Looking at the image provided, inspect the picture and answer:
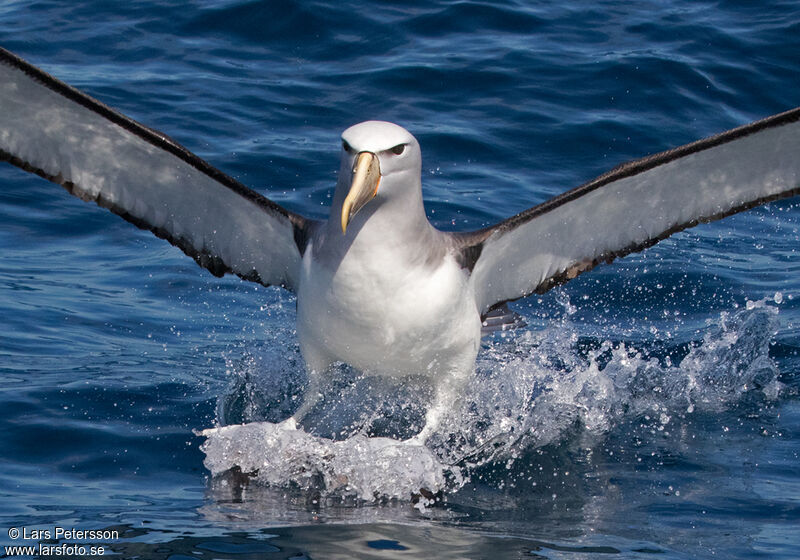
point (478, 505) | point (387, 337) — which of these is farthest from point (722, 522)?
point (387, 337)

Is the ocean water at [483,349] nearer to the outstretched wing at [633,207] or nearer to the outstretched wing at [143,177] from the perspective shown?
the outstretched wing at [633,207]

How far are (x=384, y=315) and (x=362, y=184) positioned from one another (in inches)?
38.4

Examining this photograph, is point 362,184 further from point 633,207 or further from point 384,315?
point 633,207

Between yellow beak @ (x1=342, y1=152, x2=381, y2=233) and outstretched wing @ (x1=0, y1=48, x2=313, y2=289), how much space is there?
1209 millimetres

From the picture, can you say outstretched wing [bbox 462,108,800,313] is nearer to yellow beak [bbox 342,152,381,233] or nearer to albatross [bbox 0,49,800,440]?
albatross [bbox 0,49,800,440]

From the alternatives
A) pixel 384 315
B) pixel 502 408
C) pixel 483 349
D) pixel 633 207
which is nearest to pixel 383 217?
pixel 384 315

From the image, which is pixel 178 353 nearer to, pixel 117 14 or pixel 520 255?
pixel 520 255

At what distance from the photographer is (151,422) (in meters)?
7.53

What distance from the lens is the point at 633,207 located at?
738cm

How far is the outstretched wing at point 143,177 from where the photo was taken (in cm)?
686

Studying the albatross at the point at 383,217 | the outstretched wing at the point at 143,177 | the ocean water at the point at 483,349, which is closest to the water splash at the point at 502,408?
the ocean water at the point at 483,349

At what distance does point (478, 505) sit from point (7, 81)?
3740 mm

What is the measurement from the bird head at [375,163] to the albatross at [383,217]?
0.01 metres

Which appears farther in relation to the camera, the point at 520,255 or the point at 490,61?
the point at 490,61
